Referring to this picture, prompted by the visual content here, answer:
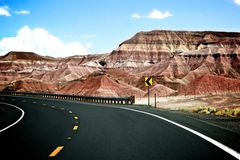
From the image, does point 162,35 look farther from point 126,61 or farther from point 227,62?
point 227,62

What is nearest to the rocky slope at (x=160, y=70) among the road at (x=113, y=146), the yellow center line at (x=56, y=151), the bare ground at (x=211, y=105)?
the bare ground at (x=211, y=105)

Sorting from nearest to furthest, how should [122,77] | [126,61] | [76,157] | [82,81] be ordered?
[76,157] < [82,81] < [122,77] < [126,61]

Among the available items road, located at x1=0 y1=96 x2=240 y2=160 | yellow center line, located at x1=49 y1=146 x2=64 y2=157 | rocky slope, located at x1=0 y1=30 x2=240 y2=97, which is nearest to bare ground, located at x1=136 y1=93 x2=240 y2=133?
road, located at x1=0 y1=96 x2=240 y2=160

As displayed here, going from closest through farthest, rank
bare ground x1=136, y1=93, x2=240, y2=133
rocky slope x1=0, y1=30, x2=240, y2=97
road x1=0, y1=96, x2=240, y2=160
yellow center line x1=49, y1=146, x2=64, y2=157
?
road x1=0, y1=96, x2=240, y2=160 < yellow center line x1=49, y1=146, x2=64, y2=157 < bare ground x1=136, y1=93, x2=240, y2=133 < rocky slope x1=0, y1=30, x2=240, y2=97

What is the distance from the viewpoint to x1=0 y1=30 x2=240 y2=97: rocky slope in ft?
310

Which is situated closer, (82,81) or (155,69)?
(82,81)

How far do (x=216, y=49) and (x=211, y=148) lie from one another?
133516mm

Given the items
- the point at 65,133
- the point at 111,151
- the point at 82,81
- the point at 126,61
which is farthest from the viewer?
the point at 126,61

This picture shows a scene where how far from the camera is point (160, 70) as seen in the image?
138 metres

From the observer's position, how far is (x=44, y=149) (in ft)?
28.6

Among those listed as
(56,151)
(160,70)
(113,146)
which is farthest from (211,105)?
(160,70)

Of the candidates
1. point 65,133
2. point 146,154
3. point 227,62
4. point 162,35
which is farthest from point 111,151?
point 162,35

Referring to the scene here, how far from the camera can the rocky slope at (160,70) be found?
94.6 metres

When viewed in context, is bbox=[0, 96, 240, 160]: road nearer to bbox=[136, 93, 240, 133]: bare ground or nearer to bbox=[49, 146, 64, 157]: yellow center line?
bbox=[49, 146, 64, 157]: yellow center line
